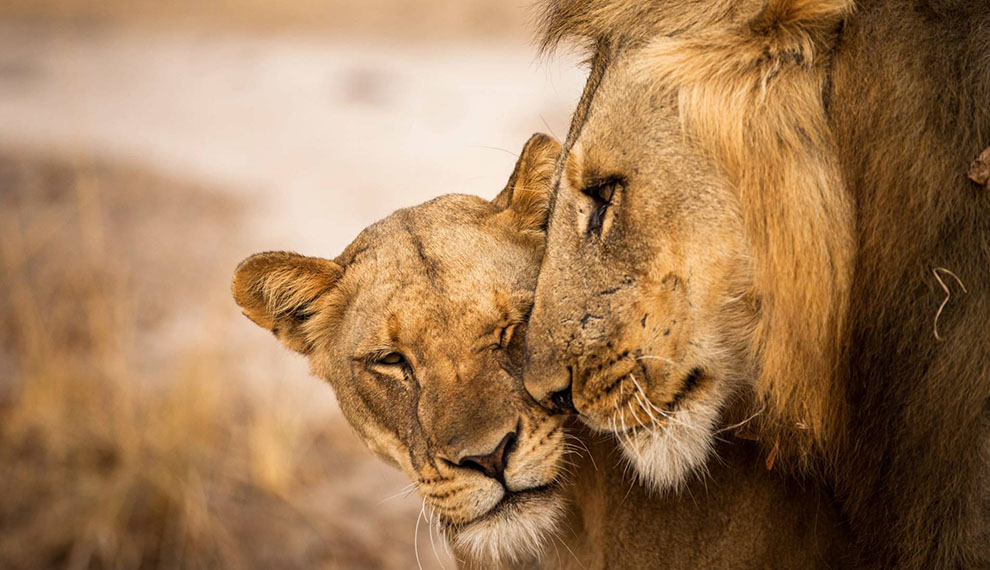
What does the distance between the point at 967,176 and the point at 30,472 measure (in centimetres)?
461

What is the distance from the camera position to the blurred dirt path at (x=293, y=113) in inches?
365

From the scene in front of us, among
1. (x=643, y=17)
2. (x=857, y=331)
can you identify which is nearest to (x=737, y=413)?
(x=857, y=331)

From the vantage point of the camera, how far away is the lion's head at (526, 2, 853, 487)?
2.27 metres

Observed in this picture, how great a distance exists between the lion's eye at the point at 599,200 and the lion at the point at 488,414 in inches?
11.6

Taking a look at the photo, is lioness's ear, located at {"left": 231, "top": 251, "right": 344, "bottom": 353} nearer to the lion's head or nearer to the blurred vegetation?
the lion's head

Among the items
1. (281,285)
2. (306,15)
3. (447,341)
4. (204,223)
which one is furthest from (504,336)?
(306,15)

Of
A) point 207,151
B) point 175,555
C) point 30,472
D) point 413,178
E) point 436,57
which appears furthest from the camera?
point 436,57

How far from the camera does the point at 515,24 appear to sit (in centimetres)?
1288

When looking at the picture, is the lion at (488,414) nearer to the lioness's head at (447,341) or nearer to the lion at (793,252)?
the lioness's head at (447,341)

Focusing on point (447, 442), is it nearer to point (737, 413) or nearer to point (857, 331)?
point (737, 413)

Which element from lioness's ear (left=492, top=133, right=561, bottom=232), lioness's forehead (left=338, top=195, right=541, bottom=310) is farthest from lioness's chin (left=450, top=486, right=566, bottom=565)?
lioness's ear (left=492, top=133, right=561, bottom=232)

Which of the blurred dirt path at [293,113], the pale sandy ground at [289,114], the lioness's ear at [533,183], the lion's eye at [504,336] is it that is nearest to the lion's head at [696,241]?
the lion's eye at [504,336]

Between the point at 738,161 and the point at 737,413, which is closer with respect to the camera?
the point at 738,161

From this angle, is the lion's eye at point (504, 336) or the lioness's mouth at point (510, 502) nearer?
the lioness's mouth at point (510, 502)
